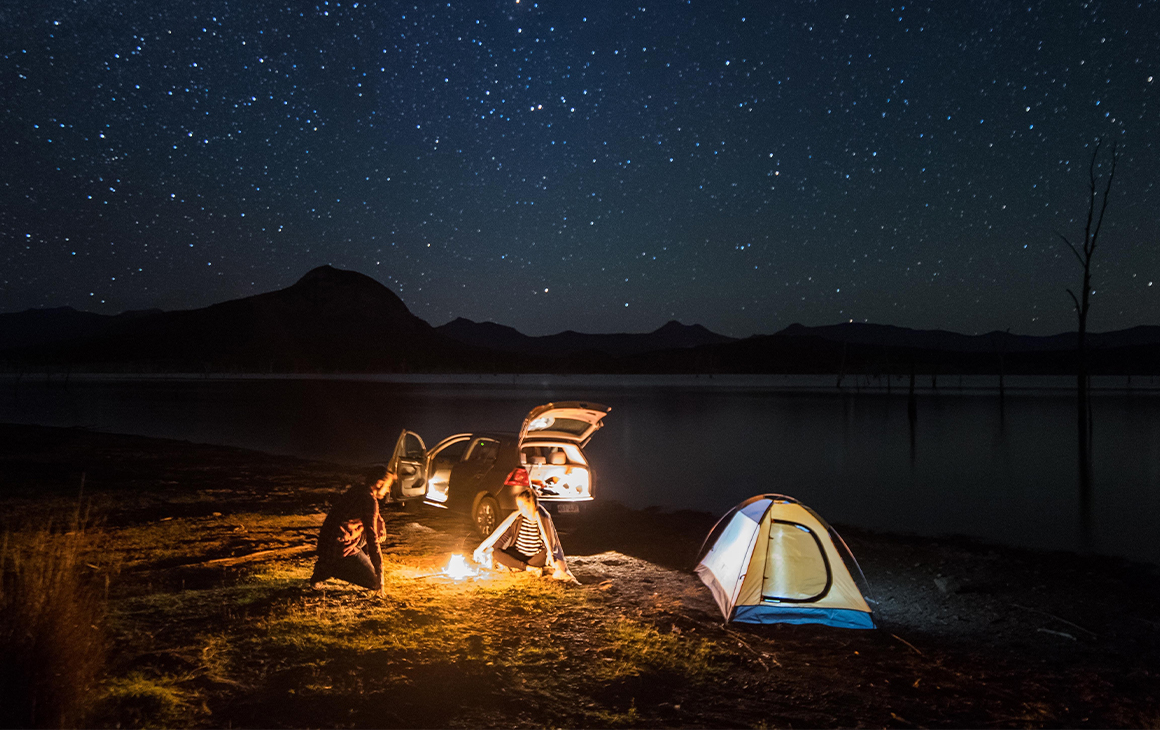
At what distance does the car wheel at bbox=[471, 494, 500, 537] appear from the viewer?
1033cm

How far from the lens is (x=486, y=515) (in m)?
10.6

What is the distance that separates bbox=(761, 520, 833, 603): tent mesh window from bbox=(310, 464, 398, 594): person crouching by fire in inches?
181

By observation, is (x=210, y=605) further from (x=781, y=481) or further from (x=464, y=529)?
(x=781, y=481)

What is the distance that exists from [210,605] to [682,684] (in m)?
5.04

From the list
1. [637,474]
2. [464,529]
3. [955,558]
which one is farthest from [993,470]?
[464,529]

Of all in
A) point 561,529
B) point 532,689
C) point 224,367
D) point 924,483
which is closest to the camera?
point 532,689

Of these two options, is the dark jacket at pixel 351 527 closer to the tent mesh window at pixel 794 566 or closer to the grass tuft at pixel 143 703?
the grass tuft at pixel 143 703

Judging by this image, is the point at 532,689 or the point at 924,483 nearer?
the point at 532,689

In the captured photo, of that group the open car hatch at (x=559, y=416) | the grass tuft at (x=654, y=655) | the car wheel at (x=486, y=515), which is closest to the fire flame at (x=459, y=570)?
the car wheel at (x=486, y=515)

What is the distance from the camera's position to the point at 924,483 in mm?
22094

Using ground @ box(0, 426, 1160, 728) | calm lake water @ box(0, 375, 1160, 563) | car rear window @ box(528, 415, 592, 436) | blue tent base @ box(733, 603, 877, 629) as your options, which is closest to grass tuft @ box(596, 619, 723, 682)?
ground @ box(0, 426, 1160, 728)

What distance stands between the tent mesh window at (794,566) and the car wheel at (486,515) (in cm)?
429

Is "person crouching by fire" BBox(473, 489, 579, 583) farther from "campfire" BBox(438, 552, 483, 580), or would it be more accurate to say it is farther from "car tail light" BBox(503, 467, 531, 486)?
"car tail light" BBox(503, 467, 531, 486)

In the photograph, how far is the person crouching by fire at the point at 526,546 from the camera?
8547mm
